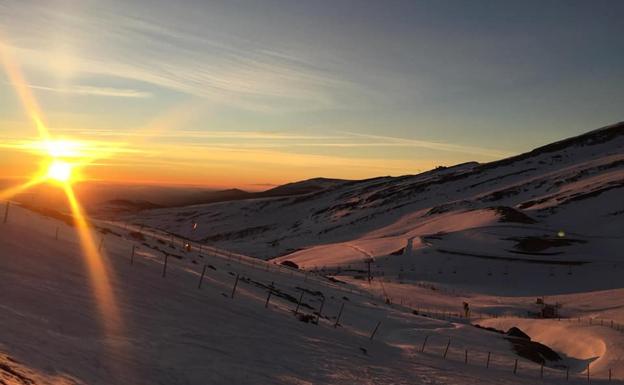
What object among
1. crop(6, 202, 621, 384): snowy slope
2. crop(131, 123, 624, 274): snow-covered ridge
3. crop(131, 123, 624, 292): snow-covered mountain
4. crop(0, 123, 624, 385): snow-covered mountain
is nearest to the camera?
crop(6, 202, 621, 384): snowy slope

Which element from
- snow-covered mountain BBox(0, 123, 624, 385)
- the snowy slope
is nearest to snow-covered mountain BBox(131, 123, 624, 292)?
snow-covered mountain BBox(0, 123, 624, 385)

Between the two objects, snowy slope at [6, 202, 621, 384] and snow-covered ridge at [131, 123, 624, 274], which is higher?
snow-covered ridge at [131, 123, 624, 274]

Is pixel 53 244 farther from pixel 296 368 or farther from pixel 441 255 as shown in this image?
pixel 441 255

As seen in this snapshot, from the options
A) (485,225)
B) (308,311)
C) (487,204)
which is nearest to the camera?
→ (308,311)

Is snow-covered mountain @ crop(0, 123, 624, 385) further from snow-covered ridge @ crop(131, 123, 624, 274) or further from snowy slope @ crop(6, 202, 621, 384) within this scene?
snow-covered ridge @ crop(131, 123, 624, 274)

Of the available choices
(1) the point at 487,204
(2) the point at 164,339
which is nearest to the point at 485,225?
(1) the point at 487,204

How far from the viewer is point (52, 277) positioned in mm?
13727

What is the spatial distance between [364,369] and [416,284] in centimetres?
4719

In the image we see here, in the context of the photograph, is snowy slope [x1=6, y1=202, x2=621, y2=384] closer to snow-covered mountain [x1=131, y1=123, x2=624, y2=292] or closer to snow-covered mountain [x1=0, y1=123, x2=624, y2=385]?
snow-covered mountain [x1=0, y1=123, x2=624, y2=385]

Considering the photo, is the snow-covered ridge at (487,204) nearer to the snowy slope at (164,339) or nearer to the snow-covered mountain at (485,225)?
the snow-covered mountain at (485,225)

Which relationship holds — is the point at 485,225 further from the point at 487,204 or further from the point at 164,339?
the point at 164,339

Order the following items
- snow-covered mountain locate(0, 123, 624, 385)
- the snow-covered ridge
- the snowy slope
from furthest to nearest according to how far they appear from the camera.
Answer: the snow-covered ridge < snow-covered mountain locate(0, 123, 624, 385) < the snowy slope

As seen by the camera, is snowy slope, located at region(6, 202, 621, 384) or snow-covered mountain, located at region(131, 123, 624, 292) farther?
snow-covered mountain, located at region(131, 123, 624, 292)

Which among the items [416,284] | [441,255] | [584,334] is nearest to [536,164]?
[441,255]
